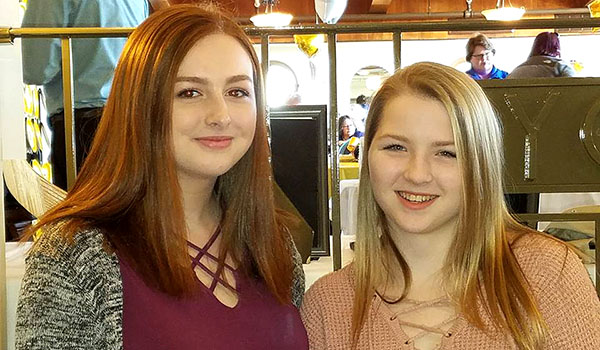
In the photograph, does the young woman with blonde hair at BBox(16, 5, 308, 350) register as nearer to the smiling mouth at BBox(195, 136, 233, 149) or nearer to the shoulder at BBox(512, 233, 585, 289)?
the smiling mouth at BBox(195, 136, 233, 149)

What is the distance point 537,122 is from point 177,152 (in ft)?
2.94

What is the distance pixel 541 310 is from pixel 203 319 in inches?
24.9

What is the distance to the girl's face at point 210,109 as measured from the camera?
4.23ft

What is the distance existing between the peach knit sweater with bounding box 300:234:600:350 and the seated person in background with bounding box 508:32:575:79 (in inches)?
101

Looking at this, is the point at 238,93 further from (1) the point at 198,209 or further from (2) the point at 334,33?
(2) the point at 334,33

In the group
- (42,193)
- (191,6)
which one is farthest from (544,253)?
(42,193)

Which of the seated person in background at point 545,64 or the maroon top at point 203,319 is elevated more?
the seated person in background at point 545,64

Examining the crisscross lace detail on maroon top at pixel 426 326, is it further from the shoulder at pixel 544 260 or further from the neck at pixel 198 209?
the neck at pixel 198 209

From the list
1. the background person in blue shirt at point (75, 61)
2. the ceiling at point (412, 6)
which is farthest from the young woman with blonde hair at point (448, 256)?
the ceiling at point (412, 6)

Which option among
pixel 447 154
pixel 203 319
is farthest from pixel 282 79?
pixel 203 319

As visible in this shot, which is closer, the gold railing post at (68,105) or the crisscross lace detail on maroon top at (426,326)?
the crisscross lace detail on maroon top at (426,326)

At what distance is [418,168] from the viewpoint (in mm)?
1353

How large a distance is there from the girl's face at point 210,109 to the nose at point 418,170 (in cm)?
32

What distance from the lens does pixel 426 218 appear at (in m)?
1.38
